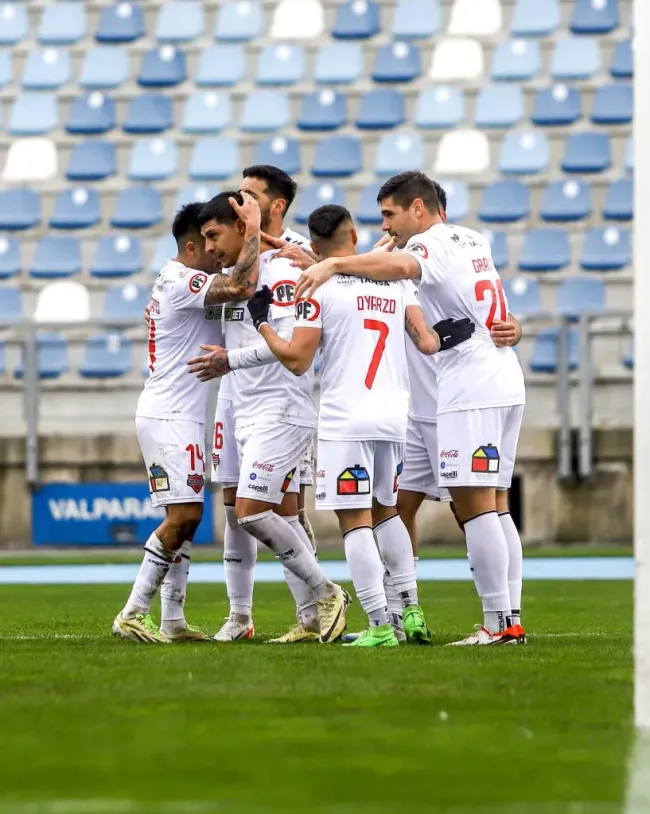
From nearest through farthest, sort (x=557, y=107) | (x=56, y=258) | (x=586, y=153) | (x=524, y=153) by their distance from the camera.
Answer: (x=56, y=258), (x=586, y=153), (x=524, y=153), (x=557, y=107)

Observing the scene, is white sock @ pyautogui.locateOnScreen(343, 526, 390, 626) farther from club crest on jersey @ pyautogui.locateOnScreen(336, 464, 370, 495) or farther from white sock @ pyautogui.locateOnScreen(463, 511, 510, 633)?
white sock @ pyautogui.locateOnScreen(463, 511, 510, 633)

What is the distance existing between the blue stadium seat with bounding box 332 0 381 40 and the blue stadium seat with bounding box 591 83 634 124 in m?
2.80

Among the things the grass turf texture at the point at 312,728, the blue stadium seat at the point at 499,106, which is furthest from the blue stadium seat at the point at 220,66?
the grass turf texture at the point at 312,728

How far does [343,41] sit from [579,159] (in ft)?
10.9

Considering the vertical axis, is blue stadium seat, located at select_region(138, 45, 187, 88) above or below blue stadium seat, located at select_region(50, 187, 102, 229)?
above

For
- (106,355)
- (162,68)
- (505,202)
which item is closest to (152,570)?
(106,355)

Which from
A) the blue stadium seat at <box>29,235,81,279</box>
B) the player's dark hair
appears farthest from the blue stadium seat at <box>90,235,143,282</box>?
the player's dark hair

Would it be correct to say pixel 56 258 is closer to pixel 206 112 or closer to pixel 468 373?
pixel 206 112

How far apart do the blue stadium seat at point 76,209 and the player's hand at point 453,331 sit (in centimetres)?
1128

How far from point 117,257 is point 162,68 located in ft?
9.31

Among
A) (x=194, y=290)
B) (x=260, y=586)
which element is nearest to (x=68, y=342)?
(x=260, y=586)

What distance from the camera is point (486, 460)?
Result: 5.92m

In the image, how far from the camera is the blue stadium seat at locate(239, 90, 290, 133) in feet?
57.1

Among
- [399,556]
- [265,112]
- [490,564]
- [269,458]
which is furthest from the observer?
[265,112]
